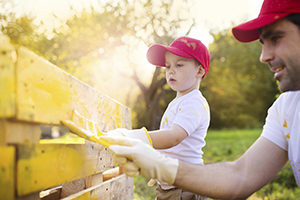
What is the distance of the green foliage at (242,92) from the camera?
81.7 ft

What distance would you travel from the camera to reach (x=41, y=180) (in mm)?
1271

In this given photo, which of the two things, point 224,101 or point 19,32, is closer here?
point 19,32

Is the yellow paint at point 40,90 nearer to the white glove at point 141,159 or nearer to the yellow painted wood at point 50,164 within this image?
the yellow painted wood at point 50,164

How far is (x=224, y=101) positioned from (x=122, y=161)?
26.1m

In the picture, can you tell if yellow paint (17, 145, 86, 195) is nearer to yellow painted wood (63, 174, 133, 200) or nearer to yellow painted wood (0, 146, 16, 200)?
yellow painted wood (0, 146, 16, 200)

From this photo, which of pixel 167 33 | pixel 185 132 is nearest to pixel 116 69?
pixel 167 33

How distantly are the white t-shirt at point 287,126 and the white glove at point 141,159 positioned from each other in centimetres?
79

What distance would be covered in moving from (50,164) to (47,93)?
0.32 meters

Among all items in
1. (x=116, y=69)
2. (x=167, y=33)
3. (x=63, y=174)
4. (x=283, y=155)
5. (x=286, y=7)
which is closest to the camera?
(x=63, y=174)

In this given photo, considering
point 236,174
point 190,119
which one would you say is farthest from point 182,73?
point 236,174

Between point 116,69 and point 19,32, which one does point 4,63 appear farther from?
point 116,69

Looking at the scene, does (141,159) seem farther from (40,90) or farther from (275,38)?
(275,38)

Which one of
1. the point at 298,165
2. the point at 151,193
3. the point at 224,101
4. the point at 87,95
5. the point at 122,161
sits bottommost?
the point at 151,193

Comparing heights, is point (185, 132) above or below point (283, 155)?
above
